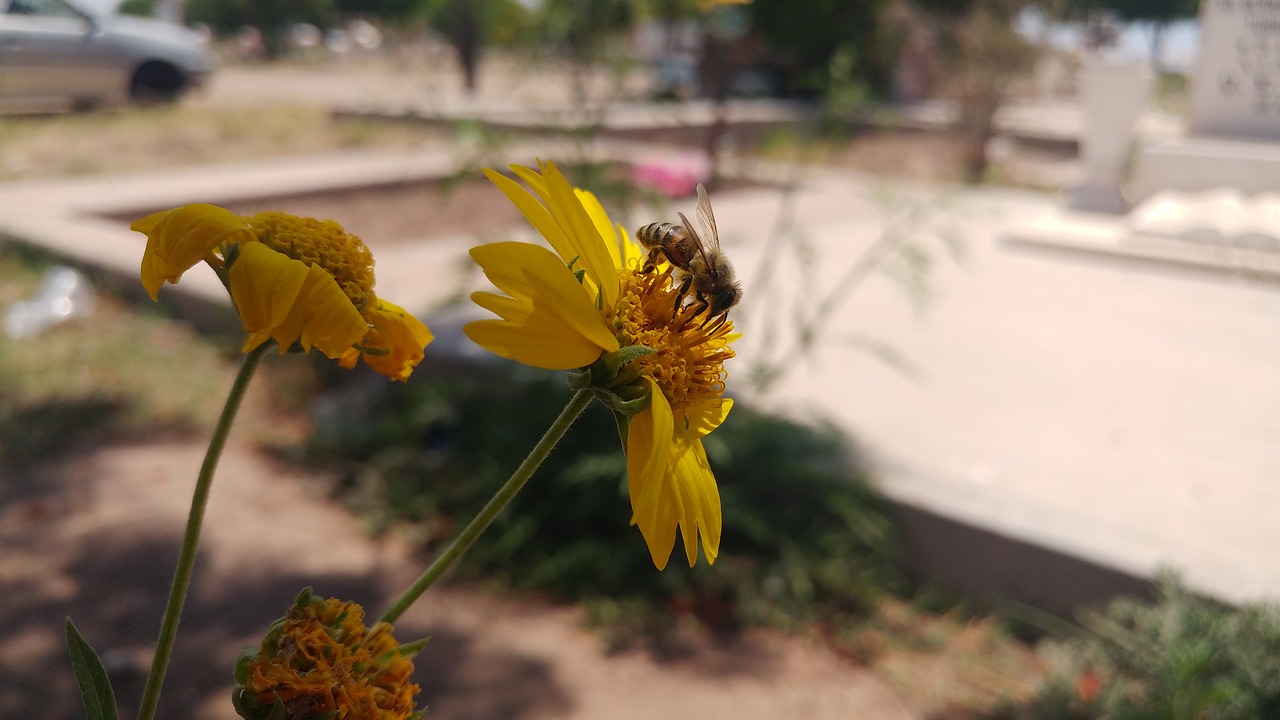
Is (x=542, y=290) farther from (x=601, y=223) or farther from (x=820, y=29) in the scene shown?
(x=820, y=29)

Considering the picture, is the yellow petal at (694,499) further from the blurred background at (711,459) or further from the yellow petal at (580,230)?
the blurred background at (711,459)

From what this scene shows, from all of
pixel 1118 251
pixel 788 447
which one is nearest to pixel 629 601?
pixel 788 447

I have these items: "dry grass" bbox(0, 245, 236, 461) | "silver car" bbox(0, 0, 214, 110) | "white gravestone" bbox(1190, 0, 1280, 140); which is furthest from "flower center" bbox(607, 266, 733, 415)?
"white gravestone" bbox(1190, 0, 1280, 140)

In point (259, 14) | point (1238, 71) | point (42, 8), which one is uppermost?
point (259, 14)

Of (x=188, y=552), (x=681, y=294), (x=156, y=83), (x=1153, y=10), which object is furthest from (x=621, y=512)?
(x=1153, y=10)

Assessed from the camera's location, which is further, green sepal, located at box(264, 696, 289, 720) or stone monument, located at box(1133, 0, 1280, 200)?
stone monument, located at box(1133, 0, 1280, 200)

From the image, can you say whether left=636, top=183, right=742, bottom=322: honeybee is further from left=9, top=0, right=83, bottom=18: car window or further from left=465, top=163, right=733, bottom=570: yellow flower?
left=9, top=0, right=83, bottom=18: car window

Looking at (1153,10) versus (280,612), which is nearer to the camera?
(280,612)

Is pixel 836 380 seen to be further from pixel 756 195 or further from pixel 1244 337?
pixel 756 195
